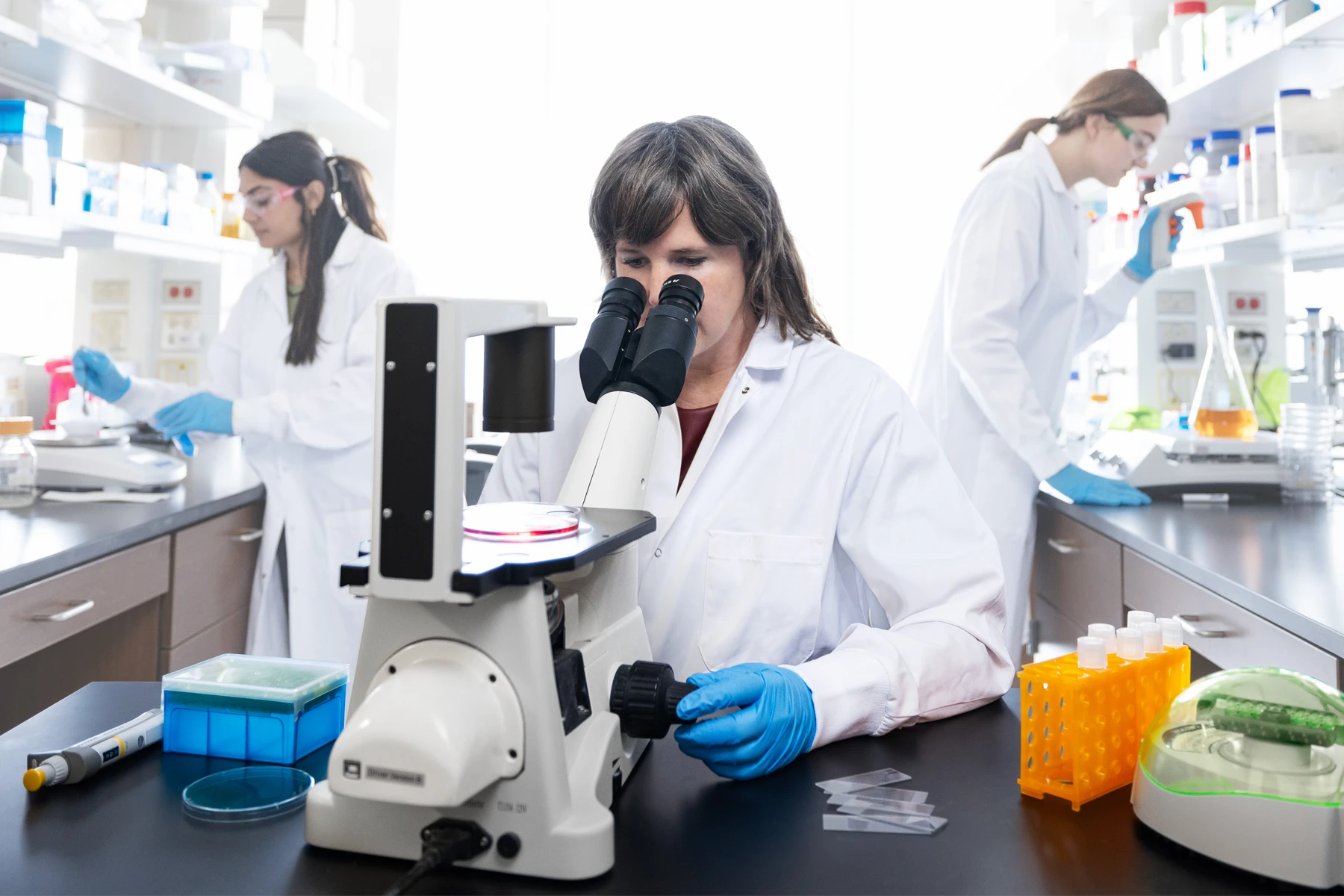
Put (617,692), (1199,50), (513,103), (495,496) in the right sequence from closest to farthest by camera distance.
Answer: (617,692)
(495,496)
(1199,50)
(513,103)

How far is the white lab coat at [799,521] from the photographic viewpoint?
1.18m

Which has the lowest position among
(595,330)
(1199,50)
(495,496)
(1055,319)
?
(495,496)

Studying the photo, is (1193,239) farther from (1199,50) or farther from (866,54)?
(866,54)

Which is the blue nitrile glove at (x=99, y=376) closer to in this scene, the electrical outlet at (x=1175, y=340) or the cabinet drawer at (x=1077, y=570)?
the cabinet drawer at (x=1077, y=570)

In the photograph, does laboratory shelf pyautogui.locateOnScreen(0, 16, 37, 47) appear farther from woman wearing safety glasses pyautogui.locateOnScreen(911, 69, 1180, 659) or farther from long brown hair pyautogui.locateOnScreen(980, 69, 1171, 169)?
long brown hair pyautogui.locateOnScreen(980, 69, 1171, 169)

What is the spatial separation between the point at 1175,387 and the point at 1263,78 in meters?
0.98

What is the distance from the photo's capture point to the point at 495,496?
1455 mm

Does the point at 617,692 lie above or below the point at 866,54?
below

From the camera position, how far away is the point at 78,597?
1.65 metres

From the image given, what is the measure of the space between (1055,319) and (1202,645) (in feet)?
3.61

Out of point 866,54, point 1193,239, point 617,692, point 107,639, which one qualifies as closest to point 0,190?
point 107,639

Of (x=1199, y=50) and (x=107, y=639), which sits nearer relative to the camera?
(x=107, y=639)

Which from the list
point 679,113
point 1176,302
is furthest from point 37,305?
point 1176,302

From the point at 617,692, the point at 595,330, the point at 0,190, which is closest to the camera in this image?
the point at 617,692
